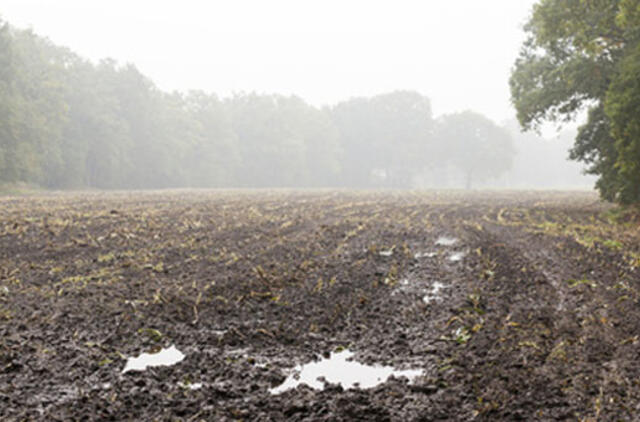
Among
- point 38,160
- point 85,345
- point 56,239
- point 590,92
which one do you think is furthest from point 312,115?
point 85,345

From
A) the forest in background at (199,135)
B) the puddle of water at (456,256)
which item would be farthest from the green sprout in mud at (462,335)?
the forest in background at (199,135)

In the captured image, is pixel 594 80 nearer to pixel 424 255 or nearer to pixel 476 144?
pixel 424 255

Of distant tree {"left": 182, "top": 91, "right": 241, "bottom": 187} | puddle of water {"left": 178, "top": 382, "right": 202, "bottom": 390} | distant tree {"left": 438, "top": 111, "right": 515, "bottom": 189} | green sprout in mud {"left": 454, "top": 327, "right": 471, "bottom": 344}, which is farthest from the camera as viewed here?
distant tree {"left": 438, "top": 111, "right": 515, "bottom": 189}

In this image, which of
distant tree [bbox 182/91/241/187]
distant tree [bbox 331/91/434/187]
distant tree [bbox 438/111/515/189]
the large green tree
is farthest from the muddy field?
distant tree [bbox 438/111/515/189]

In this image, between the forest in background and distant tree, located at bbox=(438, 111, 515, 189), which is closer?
the forest in background

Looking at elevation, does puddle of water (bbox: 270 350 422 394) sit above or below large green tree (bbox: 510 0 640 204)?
below

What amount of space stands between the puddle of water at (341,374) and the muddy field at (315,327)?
2.4 inches

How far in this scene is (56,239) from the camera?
10.4 meters

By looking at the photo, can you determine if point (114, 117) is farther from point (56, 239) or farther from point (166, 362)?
point (166, 362)

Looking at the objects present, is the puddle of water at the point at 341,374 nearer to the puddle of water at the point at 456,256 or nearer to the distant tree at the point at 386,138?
the puddle of water at the point at 456,256

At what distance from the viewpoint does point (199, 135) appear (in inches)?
2822

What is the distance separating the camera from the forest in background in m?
42.8

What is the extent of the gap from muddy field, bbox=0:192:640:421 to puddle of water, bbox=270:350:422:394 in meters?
0.06

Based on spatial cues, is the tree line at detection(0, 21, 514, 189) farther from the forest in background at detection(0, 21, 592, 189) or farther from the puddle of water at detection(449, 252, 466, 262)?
the puddle of water at detection(449, 252, 466, 262)
